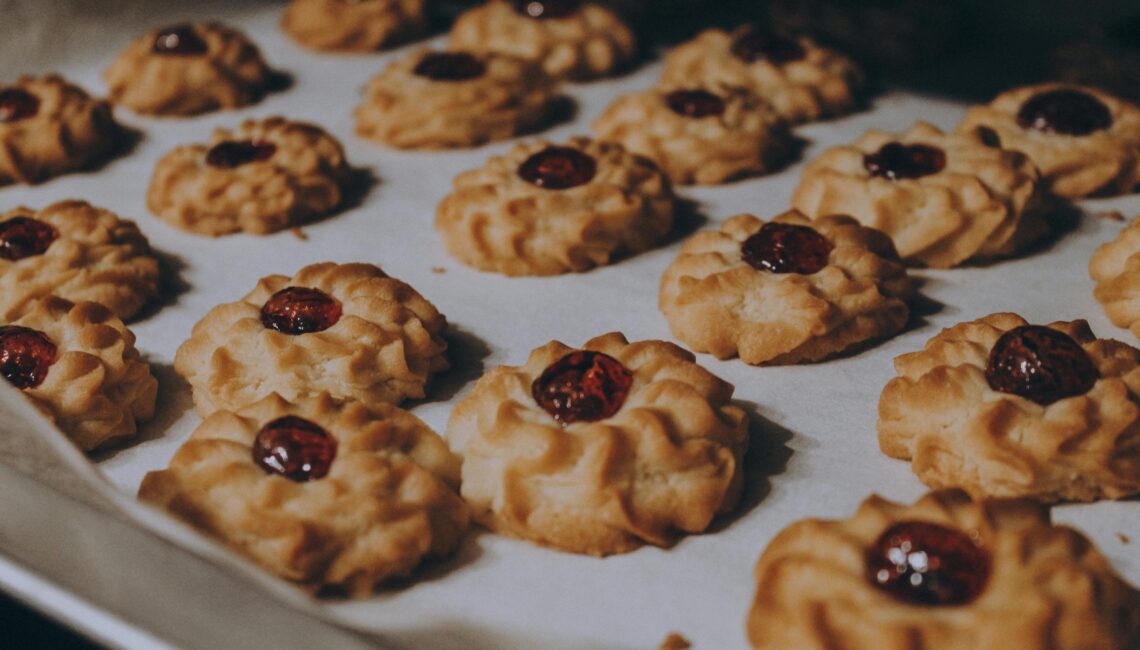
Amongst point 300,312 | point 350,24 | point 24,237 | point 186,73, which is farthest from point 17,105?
point 300,312

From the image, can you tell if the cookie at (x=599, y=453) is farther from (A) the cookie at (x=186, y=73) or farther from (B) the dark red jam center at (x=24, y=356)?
(A) the cookie at (x=186, y=73)

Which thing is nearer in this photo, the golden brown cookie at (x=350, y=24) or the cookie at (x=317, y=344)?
the cookie at (x=317, y=344)

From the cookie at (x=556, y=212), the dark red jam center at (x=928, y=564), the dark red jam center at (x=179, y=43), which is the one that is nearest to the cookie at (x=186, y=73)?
the dark red jam center at (x=179, y=43)

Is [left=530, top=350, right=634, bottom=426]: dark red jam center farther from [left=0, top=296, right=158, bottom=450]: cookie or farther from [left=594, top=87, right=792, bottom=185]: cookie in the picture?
[left=594, top=87, right=792, bottom=185]: cookie

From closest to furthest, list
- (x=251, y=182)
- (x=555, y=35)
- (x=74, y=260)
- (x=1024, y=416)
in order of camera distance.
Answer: (x=1024, y=416) → (x=74, y=260) → (x=251, y=182) → (x=555, y=35)

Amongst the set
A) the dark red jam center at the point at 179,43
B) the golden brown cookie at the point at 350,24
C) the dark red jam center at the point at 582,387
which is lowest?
the golden brown cookie at the point at 350,24

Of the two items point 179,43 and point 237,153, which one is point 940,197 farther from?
point 179,43
